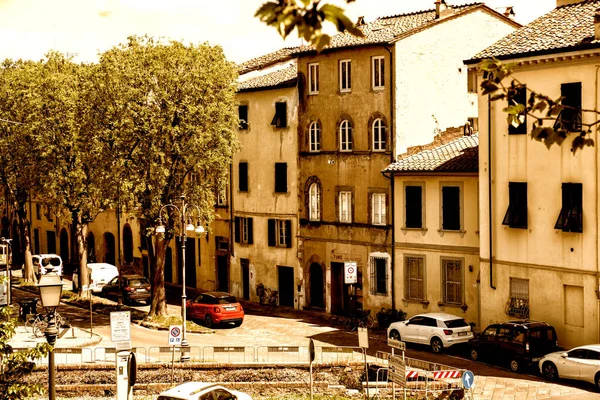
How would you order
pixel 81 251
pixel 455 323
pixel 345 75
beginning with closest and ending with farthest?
pixel 455 323 → pixel 345 75 → pixel 81 251

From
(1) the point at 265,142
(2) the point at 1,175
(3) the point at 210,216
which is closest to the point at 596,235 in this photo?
(3) the point at 210,216

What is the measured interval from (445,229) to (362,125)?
22.8 ft

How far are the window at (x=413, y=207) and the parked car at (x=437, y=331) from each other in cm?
597

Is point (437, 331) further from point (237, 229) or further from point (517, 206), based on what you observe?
point (237, 229)

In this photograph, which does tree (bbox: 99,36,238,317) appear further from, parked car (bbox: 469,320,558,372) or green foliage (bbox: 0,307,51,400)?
green foliage (bbox: 0,307,51,400)

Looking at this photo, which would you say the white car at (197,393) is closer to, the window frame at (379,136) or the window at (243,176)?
the window frame at (379,136)

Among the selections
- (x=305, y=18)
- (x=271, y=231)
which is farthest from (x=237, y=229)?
(x=305, y=18)

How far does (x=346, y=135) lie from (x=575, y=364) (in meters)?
19.0

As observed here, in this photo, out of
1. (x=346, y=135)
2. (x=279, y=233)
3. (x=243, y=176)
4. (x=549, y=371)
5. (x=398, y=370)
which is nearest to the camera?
(x=398, y=370)

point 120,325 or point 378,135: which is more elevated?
point 378,135

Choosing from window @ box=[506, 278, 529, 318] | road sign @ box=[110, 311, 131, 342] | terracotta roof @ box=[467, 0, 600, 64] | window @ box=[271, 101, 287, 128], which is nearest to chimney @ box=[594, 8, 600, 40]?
terracotta roof @ box=[467, 0, 600, 64]

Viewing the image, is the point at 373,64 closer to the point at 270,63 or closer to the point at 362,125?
the point at 362,125

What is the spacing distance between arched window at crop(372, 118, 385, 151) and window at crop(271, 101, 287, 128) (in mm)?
6367

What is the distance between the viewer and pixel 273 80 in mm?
52594
